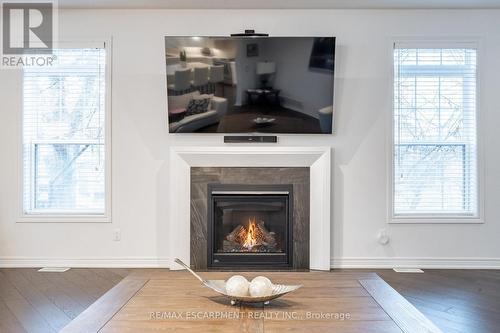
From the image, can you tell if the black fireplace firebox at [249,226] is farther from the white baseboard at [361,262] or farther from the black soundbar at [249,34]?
the black soundbar at [249,34]

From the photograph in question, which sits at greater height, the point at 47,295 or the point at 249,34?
the point at 249,34

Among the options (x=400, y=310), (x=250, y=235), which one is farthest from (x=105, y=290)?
(x=400, y=310)

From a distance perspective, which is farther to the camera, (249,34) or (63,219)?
(63,219)

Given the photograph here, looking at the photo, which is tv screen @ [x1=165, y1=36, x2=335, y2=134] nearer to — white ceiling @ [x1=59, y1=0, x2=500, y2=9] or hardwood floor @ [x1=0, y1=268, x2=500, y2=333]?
white ceiling @ [x1=59, y1=0, x2=500, y2=9]

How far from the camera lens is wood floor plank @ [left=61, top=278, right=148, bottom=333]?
156 cm

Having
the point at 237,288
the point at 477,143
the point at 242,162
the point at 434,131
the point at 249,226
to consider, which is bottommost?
the point at 249,226

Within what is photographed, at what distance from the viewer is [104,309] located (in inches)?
68.2

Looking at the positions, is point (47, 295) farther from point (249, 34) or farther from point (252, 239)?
point (249, 34)

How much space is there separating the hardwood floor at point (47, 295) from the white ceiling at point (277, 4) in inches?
101

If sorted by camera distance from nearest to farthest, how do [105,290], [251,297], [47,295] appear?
[251,297] → [47,295] → [105,290]

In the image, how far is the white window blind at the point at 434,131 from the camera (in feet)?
14.3

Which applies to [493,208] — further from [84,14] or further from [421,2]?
[84,14]

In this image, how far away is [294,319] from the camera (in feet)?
5.36

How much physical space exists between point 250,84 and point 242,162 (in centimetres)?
75
